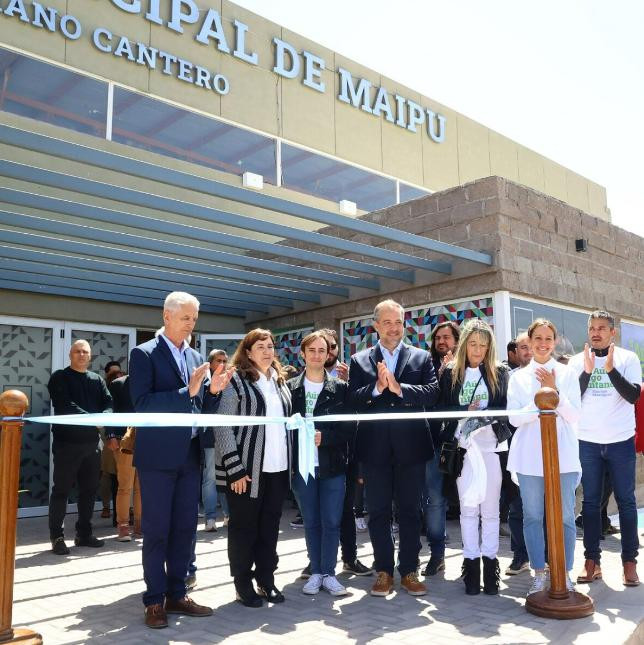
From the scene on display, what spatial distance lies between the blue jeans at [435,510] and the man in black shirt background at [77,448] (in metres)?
3.08

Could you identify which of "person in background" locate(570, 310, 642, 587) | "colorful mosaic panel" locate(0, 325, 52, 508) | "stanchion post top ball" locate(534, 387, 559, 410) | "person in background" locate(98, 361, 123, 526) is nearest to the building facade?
"colorful mosaic panel" locate(0, 325, 52, 508)

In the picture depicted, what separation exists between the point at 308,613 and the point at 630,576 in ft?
7.12

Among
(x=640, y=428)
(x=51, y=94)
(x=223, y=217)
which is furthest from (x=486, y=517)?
(x=51, y=94)

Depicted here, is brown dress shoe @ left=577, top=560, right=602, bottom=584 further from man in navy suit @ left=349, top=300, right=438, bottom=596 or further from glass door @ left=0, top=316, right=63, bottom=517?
glass door @ left=0, top=316, right=63, bottom=517

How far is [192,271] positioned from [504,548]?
4422 millimetres

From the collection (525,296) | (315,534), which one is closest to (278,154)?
(525,296)

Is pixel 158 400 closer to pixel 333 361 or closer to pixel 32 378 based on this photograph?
pixel 333 361

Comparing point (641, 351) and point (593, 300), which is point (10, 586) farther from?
point (641, 351)

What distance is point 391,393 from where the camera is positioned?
14.5 ft

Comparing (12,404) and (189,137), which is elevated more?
(189,137)

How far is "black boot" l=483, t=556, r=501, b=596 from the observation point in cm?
426

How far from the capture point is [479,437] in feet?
14.5

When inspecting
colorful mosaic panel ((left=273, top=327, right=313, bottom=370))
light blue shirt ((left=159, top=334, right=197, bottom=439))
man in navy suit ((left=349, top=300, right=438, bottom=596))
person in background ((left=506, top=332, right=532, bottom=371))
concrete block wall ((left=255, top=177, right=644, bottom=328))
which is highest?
concrete block wall ((left=255, top=177, right=644, bottom=328))

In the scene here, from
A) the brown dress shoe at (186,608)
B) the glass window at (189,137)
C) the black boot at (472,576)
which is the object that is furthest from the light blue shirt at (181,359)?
the glass window at (189,137)
